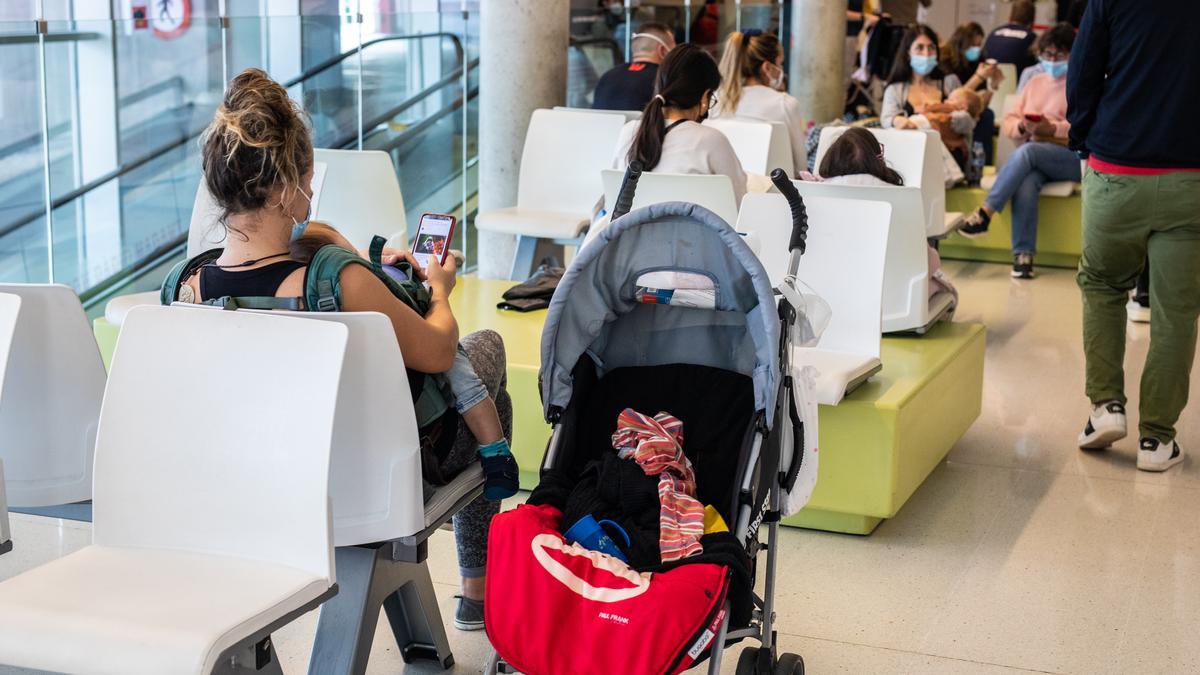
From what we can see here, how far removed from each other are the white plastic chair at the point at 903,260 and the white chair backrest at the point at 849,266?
20.0 inches

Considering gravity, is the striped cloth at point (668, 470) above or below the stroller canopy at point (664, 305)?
below

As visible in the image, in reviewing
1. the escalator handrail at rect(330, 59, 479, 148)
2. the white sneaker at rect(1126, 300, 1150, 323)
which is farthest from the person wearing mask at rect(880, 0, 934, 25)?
the white sneaker at rect(1126, 300, 1150, 323)

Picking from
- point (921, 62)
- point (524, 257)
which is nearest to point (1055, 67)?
point (921, 62)

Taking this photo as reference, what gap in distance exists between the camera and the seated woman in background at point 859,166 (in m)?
4.94

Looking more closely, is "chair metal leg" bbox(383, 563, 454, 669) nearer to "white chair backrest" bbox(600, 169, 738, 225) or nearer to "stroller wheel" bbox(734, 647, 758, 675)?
"stroller wheel" bbox(734, 647, 758, 675)

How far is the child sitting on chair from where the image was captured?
268cm

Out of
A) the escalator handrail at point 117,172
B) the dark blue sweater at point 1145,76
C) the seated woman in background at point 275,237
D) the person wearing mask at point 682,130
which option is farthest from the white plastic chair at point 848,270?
the escalator handrail at point 117,172

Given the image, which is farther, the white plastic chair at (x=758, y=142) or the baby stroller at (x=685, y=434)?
the white plastic chair at (x=758, y=142)

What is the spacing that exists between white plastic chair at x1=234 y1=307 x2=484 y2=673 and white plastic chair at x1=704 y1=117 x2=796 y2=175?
146 inches

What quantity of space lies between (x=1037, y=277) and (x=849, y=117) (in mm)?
3968

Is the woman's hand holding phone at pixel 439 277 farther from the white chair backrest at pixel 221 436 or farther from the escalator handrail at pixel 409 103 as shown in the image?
the escalator handrail at pixel 409 103

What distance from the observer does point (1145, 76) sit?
13.5 feet

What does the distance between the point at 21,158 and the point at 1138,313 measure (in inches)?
199

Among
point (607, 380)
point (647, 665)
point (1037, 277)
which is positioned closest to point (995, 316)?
point (1037, 277)
